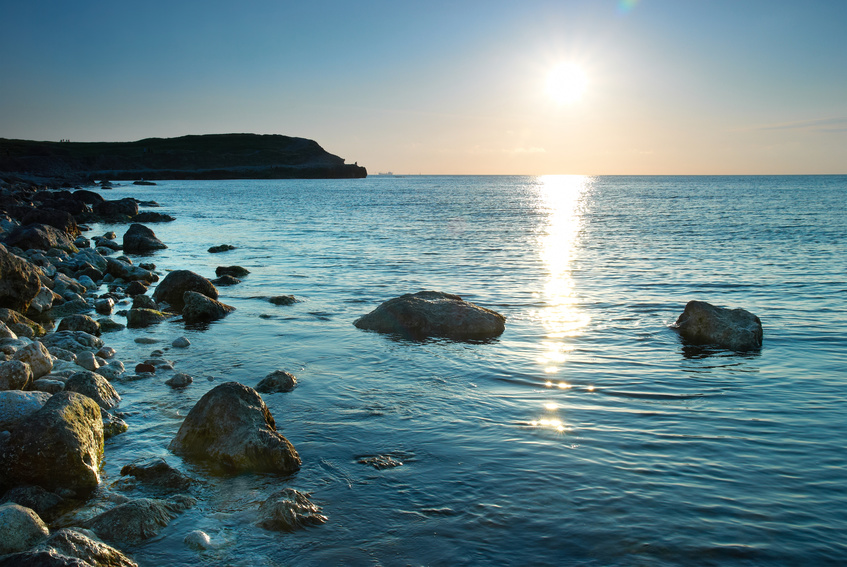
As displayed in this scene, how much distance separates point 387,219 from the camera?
163 feet

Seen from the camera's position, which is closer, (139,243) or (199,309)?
(199,309)

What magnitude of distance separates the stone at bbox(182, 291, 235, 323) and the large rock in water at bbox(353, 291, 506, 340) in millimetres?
3589

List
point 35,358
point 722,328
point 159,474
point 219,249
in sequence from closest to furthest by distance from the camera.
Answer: point 159,474, point 35,358, point 722,328, point 219,249

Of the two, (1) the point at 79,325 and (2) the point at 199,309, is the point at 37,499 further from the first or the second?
(2) the point at 199,309

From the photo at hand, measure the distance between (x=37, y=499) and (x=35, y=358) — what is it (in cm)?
371

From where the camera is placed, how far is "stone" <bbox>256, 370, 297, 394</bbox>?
29.8ft

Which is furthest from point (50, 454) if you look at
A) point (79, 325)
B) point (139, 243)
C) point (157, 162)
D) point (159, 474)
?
point (157, 162)

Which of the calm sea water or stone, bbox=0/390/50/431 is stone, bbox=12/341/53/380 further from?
stone, bbox=0/390/50/431

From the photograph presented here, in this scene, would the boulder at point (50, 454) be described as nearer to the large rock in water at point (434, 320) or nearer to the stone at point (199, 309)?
the large rock in water at point (434, 320)

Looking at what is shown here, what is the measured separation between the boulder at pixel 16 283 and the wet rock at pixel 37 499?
8.77m

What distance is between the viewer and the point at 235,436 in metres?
6.80

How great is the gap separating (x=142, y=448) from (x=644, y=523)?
5.47 meters

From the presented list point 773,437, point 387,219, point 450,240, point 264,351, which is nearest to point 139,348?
point 264,351

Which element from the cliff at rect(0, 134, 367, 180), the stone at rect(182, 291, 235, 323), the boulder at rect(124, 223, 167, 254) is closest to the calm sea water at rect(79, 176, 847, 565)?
the stone at rect(182, 291, 235, 323)
